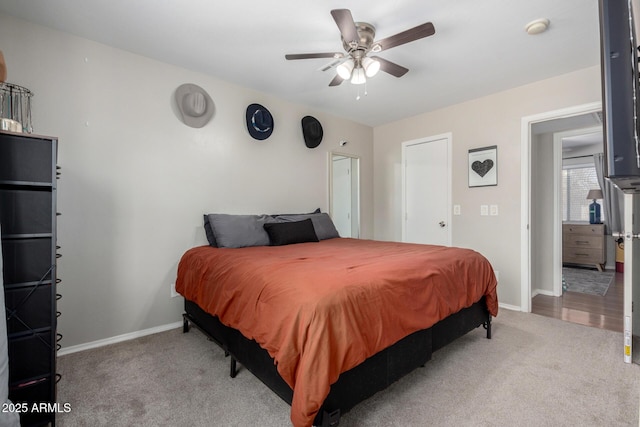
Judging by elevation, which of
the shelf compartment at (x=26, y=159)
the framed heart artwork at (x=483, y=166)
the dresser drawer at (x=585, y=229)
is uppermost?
the framed heart artwork at (x=483, y=166)

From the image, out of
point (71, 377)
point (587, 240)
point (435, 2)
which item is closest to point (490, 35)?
point (435, 2)

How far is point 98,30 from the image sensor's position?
2.32 m

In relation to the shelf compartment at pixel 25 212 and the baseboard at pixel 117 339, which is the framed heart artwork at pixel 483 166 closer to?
the baseboard at pixel 117 339

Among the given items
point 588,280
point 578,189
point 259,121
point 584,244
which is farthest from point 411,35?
point 578,189

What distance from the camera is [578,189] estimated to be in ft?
20.1

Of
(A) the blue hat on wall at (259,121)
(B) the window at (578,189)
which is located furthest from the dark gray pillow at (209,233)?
A: (B) the window at (578,189)

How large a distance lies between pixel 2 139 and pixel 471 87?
3.90 metres

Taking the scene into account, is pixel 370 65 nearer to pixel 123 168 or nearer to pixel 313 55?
pixel 313 55

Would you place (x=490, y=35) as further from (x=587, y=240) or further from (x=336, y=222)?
(x=587, y=240)

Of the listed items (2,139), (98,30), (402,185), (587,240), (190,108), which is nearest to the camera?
(2,139)

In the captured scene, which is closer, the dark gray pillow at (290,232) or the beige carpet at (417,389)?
the beige carpet at (417,389)

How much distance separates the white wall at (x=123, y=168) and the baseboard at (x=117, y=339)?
1.5 inches

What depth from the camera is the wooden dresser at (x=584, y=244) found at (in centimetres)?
523

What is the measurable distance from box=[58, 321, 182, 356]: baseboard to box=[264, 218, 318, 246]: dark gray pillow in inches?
49.1
